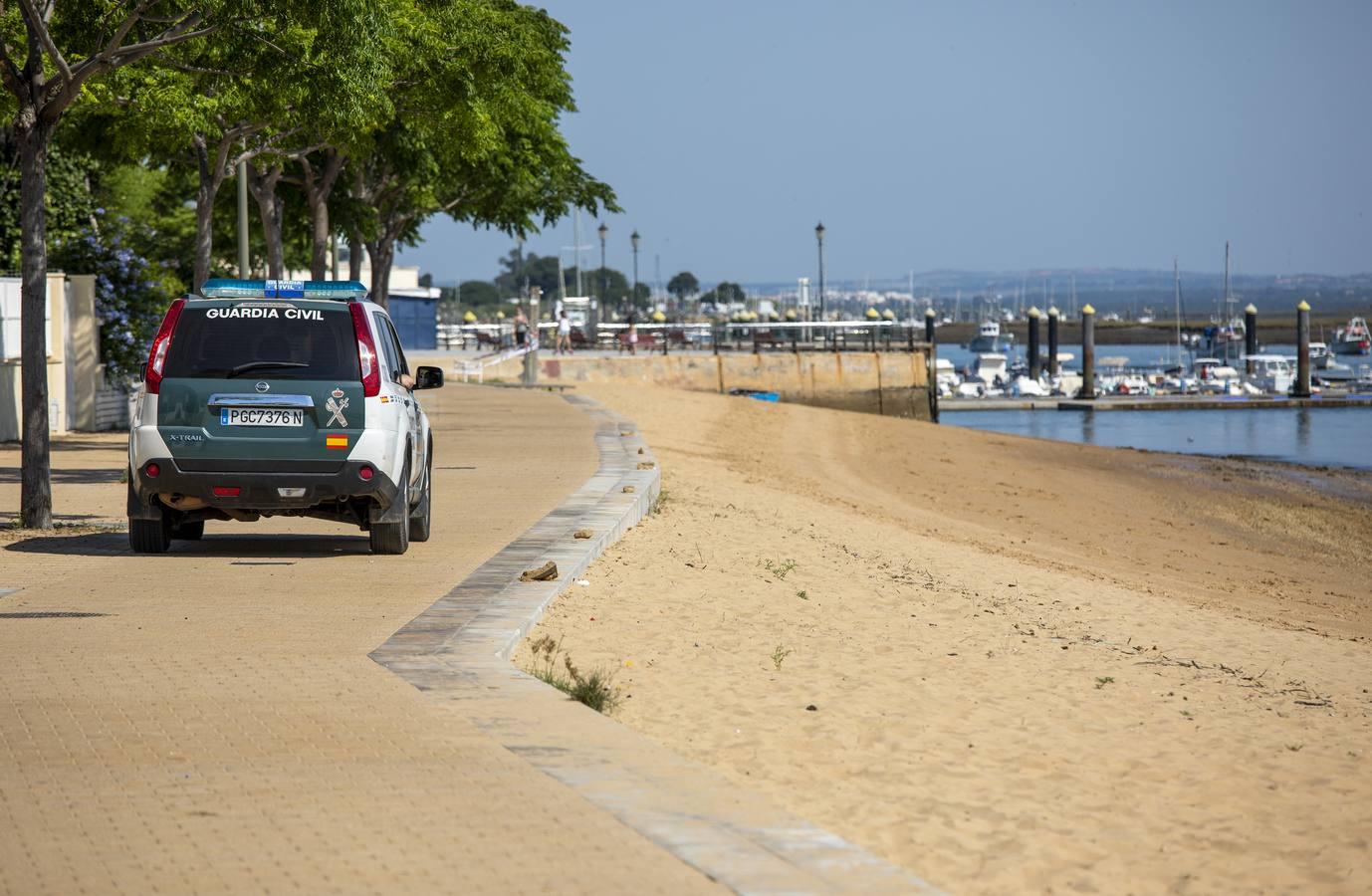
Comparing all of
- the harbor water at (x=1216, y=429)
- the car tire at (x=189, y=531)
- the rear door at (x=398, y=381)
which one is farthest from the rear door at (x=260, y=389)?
the harbor water at (x=1216, y=429)

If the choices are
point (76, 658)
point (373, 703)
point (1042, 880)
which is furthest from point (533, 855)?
point (76, 658)

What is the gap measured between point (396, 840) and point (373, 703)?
2079 mm

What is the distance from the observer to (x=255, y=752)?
692 centimetres

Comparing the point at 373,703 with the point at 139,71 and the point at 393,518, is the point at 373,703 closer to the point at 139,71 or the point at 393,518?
the point at 393,518

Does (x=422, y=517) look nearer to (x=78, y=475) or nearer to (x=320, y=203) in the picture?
(x=78, y=475)

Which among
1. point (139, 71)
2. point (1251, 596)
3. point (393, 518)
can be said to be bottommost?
point (1251, 596)

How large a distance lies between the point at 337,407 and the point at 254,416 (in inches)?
20.8

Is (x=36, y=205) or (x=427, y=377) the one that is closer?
(x=427, y=377)

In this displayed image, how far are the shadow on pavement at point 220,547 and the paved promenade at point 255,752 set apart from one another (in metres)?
0.12

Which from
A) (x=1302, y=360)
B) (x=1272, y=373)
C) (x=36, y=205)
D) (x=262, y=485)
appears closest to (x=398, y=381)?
(x=262, y=485)

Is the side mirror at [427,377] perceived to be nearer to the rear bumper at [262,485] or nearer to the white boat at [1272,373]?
the rear bumper at [262,485]

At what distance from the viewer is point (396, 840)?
5727 millimetres

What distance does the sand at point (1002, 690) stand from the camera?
6.54 metres

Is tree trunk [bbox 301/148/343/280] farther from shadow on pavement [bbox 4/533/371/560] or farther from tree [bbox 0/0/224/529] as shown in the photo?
shadow on pavement [bbox 4/533/371/560]
